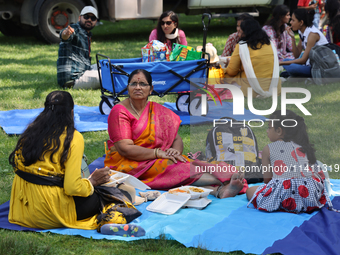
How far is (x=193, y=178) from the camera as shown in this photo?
3801 millimetres

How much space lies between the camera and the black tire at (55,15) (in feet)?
34.2

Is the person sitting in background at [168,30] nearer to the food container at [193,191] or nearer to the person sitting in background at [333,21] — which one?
the person sitting in background at [333,21]

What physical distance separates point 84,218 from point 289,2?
11.4m

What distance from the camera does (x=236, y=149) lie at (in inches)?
168

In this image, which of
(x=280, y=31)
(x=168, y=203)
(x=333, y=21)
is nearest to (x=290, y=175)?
(x=168, y=203)

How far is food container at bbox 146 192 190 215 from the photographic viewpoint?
3.37 meters

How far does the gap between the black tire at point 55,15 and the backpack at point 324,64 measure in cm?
604

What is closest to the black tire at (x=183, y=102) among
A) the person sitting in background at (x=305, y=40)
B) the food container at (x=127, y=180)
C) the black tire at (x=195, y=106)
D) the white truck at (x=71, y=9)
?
the black tire at (x=195, y=106)

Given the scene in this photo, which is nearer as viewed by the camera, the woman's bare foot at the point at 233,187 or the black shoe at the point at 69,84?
the woman's bare foot at the point at 233,187

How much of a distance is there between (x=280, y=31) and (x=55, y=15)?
18.5 ft

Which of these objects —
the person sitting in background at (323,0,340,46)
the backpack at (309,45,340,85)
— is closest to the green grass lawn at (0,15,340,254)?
the backpack at (309,45,340,85)

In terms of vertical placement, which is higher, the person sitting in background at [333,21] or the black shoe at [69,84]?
the person sitting in background at [333,21]

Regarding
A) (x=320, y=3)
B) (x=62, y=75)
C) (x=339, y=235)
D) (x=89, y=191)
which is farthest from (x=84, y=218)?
(x=320, y=3)

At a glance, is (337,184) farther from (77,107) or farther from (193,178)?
(77,107)
